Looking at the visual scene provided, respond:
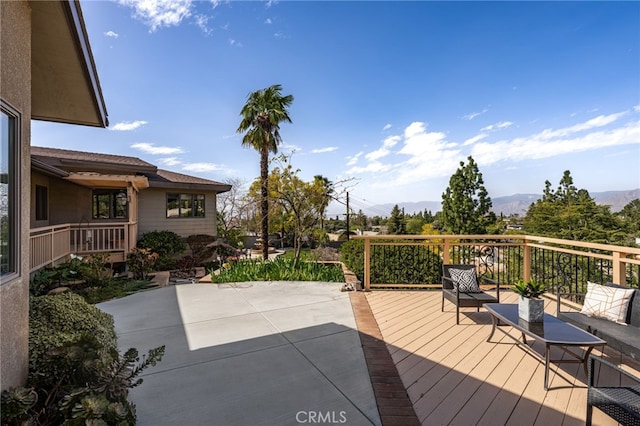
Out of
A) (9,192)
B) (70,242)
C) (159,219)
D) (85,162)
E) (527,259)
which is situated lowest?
(527,259)

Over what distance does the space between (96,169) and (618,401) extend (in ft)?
42.2

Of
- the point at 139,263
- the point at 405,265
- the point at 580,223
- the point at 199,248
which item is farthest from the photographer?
the point at 580,223

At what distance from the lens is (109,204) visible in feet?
33.7

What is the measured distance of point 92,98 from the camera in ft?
10.2

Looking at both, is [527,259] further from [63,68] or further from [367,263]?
[63,68]

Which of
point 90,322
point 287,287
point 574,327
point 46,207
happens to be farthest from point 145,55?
point 574,327

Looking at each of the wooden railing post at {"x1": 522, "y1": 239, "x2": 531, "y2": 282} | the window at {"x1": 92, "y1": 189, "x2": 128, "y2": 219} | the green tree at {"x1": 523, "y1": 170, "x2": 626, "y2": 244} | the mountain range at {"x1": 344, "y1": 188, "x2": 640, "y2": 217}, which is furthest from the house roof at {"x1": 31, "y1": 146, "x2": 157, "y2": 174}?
the green tree at {"x1": 523, "y1": 170, "x2": 626, "y2": 244}

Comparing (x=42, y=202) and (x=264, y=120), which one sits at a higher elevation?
(x=264, y=120)

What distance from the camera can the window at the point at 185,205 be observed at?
449 inches

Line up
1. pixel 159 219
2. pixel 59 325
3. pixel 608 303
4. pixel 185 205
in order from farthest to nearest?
pixel 185 205 < pixel 159 219 < pixel 608 303 < pixel 59 325

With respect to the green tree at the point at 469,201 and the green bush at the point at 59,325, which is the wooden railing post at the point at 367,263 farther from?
the green tree at the point at 469,201

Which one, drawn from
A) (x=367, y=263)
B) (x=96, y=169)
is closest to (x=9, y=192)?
(x=367, y=263)

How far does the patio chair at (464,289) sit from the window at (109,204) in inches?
416

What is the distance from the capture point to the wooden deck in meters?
2.04
